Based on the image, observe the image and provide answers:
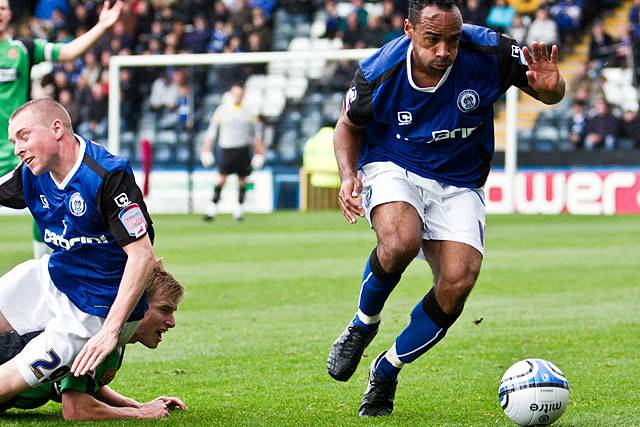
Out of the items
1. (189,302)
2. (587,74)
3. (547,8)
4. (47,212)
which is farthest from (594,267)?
(547,8)

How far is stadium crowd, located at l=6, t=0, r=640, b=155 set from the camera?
76.2 feet

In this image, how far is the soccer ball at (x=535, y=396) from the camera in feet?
16.3

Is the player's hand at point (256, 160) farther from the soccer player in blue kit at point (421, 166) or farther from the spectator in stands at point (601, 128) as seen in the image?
the soccer player in blue kit at point (421, 166)

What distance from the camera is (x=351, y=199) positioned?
5406 mm

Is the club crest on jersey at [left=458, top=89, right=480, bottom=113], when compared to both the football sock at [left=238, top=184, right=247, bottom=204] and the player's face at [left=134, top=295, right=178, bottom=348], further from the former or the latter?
the football sock at [left=238, top=184, right=247, bottom=204]

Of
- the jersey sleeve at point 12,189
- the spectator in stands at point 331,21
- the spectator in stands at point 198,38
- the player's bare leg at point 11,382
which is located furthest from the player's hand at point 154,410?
the spectator in stands at point 198,38

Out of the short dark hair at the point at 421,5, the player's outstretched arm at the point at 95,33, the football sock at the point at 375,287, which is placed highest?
the player's outstretched arm at the point at 95,33

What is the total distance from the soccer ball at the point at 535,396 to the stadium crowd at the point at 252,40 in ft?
58.2

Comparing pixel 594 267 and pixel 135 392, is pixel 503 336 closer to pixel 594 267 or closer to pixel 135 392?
pixel 135 392

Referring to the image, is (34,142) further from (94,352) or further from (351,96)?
(351,96)

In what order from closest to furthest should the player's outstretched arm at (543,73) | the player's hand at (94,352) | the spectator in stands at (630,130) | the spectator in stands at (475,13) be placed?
the player's hand at (94,352) < the player's outstretched arm at (543,73) < the spectator in stands at (630,130) < the spectator in stands at (475,13)

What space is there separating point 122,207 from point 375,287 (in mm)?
1351

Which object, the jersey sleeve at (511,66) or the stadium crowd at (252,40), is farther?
the stadium crowd at (252,40)

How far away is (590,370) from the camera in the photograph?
22.2ft
